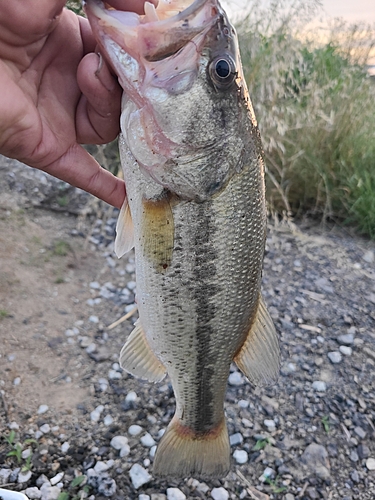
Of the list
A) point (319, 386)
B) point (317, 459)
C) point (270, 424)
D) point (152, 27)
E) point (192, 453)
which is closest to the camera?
point (152, 27)

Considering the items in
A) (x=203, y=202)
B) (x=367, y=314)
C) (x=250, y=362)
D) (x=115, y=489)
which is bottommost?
(x=115, y=489)

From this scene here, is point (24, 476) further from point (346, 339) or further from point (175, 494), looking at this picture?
point (346, 339)

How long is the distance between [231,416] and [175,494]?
24.1 inches

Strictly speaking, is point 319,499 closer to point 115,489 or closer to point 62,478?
point 115,489

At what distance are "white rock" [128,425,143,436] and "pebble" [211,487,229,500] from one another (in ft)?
1.73

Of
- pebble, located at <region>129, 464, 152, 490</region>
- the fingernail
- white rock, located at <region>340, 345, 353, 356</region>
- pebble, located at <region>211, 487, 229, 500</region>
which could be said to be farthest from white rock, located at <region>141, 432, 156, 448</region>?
the fingernail

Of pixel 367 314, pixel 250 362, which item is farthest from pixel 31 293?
pixel 367 314

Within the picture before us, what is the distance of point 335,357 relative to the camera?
3.29 m

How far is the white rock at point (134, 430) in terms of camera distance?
2615 mm

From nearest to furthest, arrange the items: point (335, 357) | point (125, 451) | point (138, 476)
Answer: point (138, 476), point (125, 451), point (335, 357)

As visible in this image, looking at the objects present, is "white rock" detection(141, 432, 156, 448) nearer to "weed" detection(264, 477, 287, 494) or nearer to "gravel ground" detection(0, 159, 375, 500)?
"gravel ground" detection(0, 159, 375, 500)

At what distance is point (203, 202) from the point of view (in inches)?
61.8

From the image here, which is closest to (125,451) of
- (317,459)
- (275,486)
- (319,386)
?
(275,486)

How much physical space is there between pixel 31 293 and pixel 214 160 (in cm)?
233
